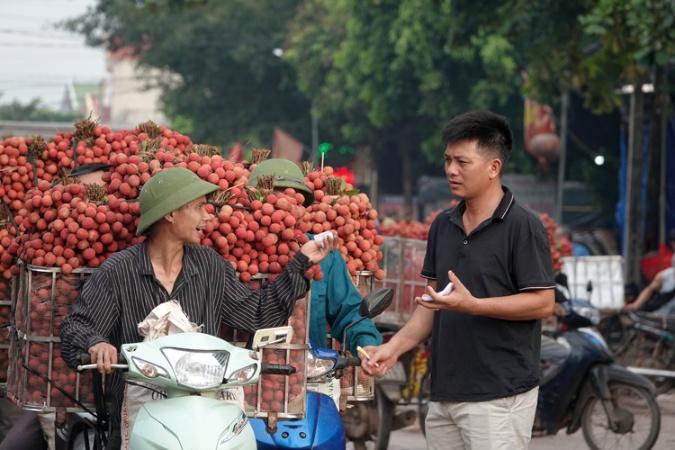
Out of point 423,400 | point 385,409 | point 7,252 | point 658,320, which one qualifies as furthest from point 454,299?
point 658,320

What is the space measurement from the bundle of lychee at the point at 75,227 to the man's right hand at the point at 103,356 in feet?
2.26

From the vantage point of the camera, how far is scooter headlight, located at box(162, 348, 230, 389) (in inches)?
172

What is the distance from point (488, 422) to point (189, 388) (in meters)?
1.08

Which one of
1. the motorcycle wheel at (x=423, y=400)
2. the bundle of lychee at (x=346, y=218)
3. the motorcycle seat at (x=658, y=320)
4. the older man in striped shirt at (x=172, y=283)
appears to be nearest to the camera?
the older man in striped shirt at (x=172, y=283)

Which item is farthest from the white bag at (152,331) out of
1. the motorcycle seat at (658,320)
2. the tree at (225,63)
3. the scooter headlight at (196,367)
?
the tree at (225,63)

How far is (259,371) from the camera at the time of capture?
4559 mm

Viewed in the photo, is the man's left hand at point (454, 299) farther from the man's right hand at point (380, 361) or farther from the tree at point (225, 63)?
the tree at point (225, 63)

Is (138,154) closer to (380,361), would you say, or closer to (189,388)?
(380,361)

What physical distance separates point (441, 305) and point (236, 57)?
4049 cm

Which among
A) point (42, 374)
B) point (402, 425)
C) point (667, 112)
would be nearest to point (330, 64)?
point (667, 112)

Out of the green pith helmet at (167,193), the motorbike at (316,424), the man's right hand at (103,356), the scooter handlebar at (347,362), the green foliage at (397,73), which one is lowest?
the motorbike at (316,424)

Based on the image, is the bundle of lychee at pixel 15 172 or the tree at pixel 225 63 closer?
the bundle of lychee at pixel 15 172

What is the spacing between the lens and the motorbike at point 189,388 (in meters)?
4.33

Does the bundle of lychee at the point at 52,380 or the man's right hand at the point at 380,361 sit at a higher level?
the man's right hand at the point at 380,361
